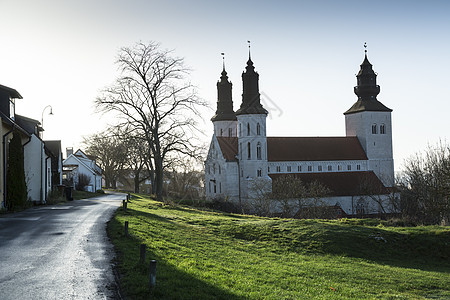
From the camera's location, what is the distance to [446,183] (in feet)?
99.8

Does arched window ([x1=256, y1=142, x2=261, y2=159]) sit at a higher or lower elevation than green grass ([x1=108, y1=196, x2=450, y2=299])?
higher

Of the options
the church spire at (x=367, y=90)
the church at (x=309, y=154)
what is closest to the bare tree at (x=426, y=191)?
the church at (x=309, y=154)

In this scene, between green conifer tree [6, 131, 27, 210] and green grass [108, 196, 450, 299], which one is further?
green conifer tree [6, 131, 27, 210]

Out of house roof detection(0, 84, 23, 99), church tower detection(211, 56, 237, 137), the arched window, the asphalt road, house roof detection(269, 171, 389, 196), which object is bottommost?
the asphalt road

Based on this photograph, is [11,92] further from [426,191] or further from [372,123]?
[372,123]

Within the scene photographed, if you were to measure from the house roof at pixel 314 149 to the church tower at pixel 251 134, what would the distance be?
14.7ft

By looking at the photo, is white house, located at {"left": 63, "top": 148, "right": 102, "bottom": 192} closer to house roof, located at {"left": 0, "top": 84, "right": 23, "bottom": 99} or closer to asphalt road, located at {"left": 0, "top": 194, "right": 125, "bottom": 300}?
house roof, located at {"left": 0, "top": 84, "right": 23, "bottom": 99}

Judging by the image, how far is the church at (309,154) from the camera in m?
64.6

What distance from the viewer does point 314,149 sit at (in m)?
73.2

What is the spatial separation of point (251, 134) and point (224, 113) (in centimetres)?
989

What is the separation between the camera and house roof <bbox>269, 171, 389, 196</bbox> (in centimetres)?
6588

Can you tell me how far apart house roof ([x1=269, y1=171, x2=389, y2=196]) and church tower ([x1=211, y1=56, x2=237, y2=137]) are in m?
10.9

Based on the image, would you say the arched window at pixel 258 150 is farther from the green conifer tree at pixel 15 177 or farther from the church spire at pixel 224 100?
the green conifer tree at pixel 15 177

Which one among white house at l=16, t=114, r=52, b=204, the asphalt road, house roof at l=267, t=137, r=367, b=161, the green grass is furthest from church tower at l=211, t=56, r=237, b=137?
the asphalt road
